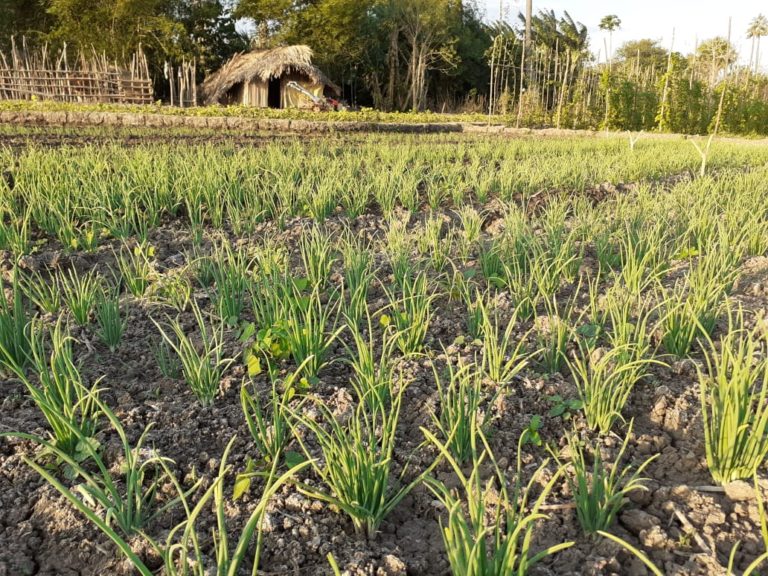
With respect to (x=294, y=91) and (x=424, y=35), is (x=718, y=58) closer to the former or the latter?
(x=424, y=35)

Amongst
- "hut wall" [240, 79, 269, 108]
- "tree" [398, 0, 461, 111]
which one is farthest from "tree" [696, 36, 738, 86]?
"hut wall" [240, 79, 269, 108]

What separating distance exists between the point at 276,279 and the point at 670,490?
53.5 inches

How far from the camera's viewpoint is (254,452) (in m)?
1.51

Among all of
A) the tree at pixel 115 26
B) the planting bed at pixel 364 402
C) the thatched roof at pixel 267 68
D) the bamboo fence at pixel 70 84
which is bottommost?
the planting bed at pixel 364 402

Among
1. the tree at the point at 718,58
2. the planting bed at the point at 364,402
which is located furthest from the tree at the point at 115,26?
the planting bed at the point at 364,402

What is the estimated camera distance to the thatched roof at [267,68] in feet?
62.1

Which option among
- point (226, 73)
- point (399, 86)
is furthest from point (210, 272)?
point (399, 86)

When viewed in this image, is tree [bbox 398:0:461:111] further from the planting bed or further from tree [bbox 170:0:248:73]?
the planting bed

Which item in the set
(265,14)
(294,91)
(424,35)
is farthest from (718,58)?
(265,14)

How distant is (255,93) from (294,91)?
53.7 inches

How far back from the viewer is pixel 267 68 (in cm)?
1895

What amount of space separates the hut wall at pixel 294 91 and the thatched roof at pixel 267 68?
202mm

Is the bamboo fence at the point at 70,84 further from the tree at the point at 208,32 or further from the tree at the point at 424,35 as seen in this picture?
the tree at the point at 424,35

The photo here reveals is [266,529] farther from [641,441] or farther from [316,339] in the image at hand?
[641,441]
